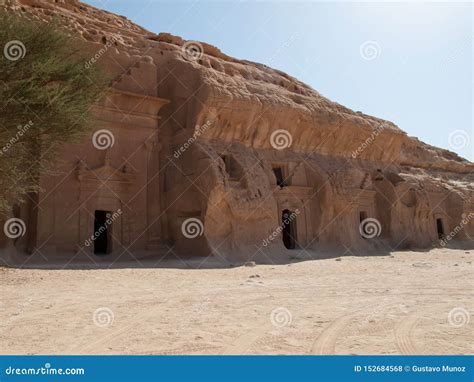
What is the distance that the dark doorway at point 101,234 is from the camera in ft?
54.3

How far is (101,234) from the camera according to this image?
56.5 ft

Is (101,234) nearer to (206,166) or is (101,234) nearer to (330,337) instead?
(206,166)

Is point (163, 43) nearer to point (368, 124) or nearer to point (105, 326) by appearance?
point (368, 124)

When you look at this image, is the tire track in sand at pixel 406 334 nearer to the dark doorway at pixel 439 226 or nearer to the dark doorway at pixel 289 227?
the dark doorway at pixel 289 227

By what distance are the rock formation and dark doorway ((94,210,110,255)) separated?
418mm

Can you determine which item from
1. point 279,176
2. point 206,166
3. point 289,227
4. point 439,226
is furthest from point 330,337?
point 439,226

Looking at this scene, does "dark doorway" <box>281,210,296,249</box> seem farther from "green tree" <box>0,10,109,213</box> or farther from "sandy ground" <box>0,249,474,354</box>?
"green tree" <box>0,10,109,213</box>

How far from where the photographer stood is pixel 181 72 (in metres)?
19.0

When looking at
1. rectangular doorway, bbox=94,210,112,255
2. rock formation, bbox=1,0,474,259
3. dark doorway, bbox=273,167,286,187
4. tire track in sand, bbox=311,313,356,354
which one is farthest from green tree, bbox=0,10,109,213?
dark doorway, bbox=273,167,286,187

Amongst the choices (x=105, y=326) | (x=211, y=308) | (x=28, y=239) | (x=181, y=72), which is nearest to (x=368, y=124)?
(x=181, y=72)

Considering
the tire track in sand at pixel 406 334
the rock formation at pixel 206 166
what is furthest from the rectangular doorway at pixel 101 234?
the tire track in sand at pixel 406 334

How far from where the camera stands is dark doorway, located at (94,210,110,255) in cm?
1656

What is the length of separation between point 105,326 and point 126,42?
53.6 ft

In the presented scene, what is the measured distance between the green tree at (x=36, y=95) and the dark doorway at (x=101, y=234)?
14.5 feet
